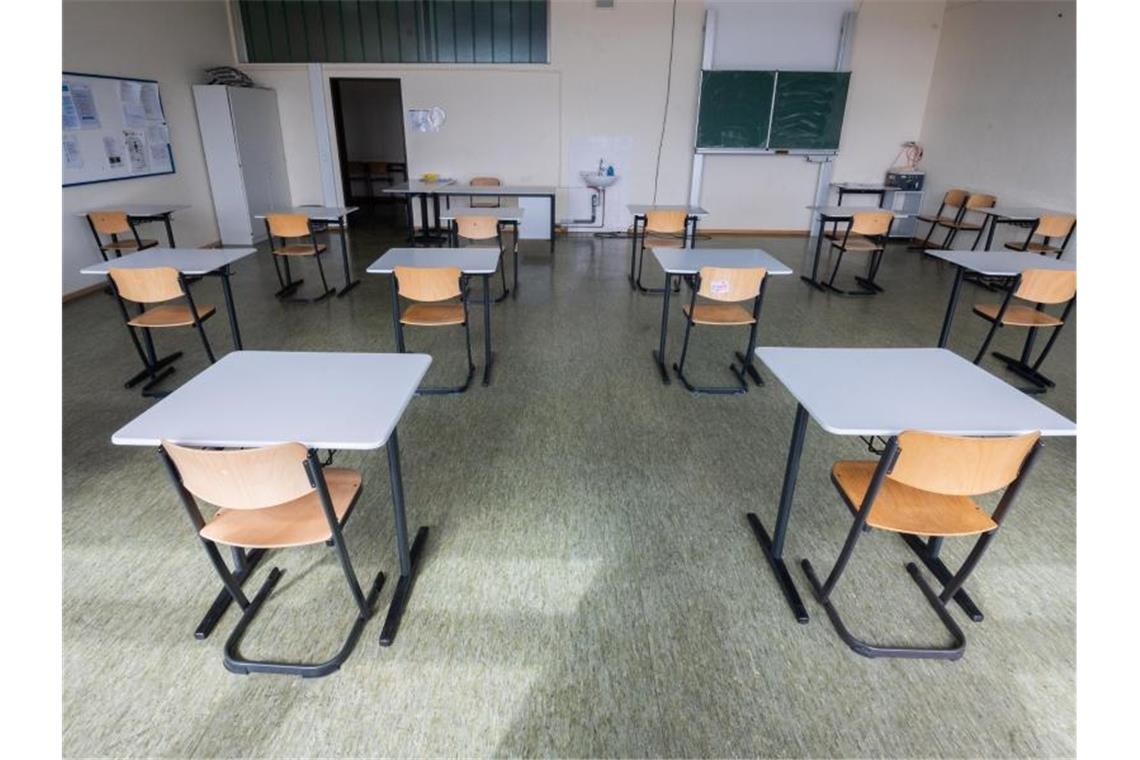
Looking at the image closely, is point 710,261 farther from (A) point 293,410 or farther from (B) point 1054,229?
(B) point 1054,229

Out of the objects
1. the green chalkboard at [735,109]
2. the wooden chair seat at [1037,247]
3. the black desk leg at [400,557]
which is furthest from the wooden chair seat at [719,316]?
the green chalkboard at [735,109]

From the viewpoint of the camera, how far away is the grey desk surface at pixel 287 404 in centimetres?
146

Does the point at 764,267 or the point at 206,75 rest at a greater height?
the point at 206,75

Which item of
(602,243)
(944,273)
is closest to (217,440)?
(602,243)

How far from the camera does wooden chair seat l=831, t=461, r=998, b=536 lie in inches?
64.4

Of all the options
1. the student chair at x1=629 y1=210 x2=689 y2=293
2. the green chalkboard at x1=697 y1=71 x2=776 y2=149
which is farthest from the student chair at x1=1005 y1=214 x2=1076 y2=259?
the green chalkboard at x1=697 y1=71 x2=776 y2=149

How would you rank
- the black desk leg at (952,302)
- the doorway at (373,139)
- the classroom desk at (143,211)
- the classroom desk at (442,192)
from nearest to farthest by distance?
the black desk leg at (952,302) → the classroom desk at (143,211) → the classroom desk at (442,192) → the doorway at (373,139)

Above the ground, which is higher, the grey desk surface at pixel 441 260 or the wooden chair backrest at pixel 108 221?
the grey desk surface at pixel 441 260

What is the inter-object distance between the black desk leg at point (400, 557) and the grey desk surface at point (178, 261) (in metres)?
2.19

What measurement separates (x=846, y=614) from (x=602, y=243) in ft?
20.6

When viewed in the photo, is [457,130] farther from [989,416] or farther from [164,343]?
[989,416]

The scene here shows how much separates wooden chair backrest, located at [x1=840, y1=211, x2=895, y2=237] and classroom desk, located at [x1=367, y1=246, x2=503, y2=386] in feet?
12.0

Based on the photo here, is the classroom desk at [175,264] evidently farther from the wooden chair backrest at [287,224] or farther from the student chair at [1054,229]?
the student chair at [1054,229]

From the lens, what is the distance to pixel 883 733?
1.50 metres
